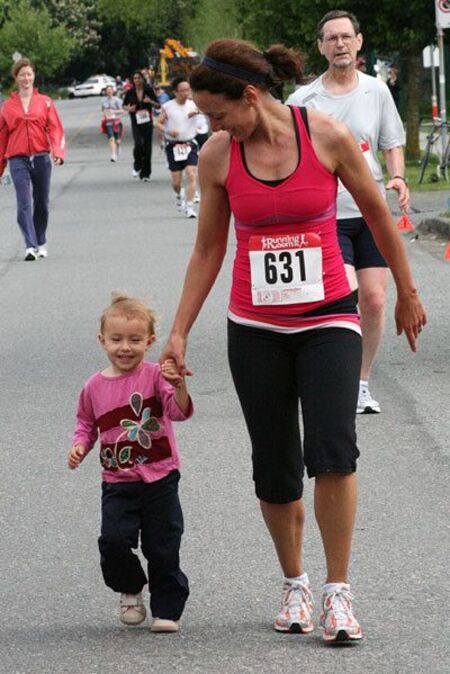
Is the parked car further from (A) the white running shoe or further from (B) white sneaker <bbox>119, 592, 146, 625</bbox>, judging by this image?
(B) white sneaker <bbox>119, 592, 146, 625</bbox>

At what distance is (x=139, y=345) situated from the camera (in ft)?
16.9

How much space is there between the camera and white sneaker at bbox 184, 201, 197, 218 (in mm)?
22875

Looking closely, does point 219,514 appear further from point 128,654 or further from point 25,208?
point 25,208

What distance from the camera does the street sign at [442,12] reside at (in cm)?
2409

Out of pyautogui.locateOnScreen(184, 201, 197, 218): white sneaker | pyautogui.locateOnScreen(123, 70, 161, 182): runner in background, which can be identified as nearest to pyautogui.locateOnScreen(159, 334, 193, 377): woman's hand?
pyautogui.locateOnScreen(184, 201, 197, 218): white sneaker

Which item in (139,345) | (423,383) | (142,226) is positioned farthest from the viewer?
(142,226)

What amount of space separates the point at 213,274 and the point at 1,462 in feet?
9.84

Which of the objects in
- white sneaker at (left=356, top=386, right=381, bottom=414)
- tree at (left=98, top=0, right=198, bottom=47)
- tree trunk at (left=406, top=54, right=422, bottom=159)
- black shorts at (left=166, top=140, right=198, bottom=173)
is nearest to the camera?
white sneaker at (left=356, top=386, right=381, bottom=414)

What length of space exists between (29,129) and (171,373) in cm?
1239

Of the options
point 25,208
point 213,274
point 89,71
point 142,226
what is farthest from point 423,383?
point 89,71

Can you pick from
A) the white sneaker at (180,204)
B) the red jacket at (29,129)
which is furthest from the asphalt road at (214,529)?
the white sneaker at (180,204)

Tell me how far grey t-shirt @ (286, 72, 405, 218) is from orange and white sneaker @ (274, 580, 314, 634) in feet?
10.7

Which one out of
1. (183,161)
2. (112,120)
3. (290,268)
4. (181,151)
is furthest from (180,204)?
(290,268)

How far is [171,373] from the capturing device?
5.01 meters
